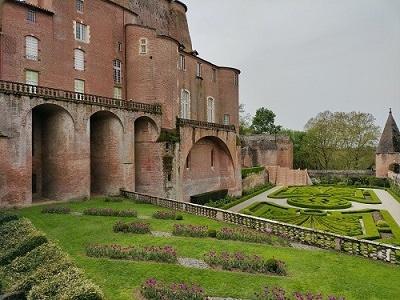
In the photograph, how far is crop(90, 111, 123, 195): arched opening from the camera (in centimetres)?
2603

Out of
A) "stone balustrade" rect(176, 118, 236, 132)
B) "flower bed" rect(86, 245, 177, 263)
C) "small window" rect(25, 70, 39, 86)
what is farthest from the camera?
"stone balustrade" rect(176, 118, 236, 132)

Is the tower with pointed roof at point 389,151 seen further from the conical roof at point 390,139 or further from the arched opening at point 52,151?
the arched opening at point 52,151

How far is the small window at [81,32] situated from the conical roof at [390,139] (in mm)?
43256

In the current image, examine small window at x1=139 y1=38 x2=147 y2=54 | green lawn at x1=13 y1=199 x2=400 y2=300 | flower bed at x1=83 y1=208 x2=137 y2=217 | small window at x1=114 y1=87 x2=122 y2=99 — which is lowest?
green lawn at x1=13 y1=199 x2=400 y2=300

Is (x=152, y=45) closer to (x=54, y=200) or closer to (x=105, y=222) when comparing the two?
(x=54, y=200)

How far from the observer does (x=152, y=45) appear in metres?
29.2

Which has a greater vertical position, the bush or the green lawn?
the green lawn

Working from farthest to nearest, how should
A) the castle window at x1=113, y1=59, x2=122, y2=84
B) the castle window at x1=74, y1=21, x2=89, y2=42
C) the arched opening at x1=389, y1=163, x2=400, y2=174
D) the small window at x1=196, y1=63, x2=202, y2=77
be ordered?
the arched opening at x1=389, y1=163, x2=400, y2=174 < the small window at x1=196, y1=63, x2=202, y2=77 < the castle window at x1=113, y1=59, x2=122, y2=84 < the castle window at x1=74, y1=21, x2=89, y2=42

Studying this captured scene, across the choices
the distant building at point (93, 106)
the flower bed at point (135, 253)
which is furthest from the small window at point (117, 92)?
the flower bed at point (135, 253)

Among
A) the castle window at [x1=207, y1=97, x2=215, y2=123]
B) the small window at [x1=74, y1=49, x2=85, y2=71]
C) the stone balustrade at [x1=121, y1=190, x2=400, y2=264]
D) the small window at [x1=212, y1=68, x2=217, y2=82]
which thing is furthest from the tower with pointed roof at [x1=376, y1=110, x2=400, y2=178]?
the small window at [x1=74, y1=49, x2=85, y2=71]

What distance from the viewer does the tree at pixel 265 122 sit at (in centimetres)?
8031

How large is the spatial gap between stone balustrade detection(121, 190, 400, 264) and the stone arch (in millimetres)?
7715

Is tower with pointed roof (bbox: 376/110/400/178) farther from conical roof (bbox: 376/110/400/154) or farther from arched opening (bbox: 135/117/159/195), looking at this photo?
arched opening (bbox: 135/117/159/195)

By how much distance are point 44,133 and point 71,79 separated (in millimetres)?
5053
